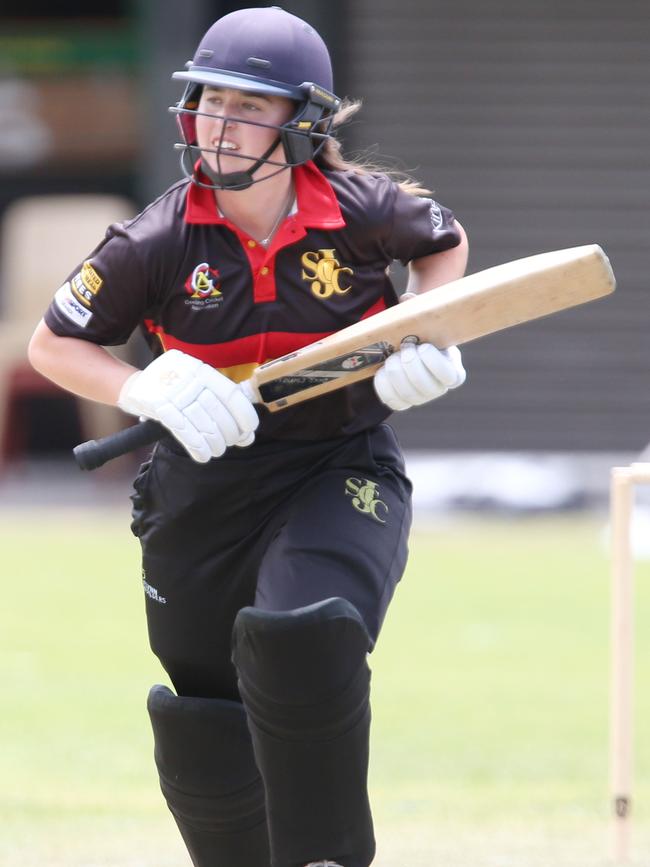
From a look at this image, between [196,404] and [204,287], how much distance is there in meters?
0.26

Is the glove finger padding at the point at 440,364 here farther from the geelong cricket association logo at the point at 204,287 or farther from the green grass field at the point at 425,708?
the green grass field at the point at 425,708

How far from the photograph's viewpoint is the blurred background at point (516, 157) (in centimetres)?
945

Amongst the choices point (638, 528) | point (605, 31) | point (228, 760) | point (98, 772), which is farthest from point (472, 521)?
point (228, 760)

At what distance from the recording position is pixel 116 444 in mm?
2924

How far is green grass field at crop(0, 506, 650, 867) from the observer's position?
155 inches

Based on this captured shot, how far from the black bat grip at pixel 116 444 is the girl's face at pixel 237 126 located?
1.54ft

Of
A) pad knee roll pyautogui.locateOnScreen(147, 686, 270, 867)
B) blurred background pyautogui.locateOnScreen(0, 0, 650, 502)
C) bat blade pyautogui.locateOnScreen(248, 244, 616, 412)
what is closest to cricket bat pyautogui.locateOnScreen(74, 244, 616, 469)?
bat blade pyautogui.locateOnScreen(248, 244, 616, 412)

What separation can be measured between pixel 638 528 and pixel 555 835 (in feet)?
13.8

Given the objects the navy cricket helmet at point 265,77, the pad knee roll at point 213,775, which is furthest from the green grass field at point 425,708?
the navy cricket helmet at point 265,77

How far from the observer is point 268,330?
119 inches

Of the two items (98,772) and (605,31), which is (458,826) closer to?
(98,772)

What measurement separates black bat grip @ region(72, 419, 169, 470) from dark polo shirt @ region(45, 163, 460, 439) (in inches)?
7.1

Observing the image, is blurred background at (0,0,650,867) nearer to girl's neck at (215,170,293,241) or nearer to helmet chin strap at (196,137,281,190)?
girl's neck at (215,170,293,241)

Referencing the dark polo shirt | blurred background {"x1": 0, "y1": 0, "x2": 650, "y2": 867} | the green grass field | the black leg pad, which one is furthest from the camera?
blurred background {"x1": 0, "y1": 0, "x2": 650, "y2": 867}
